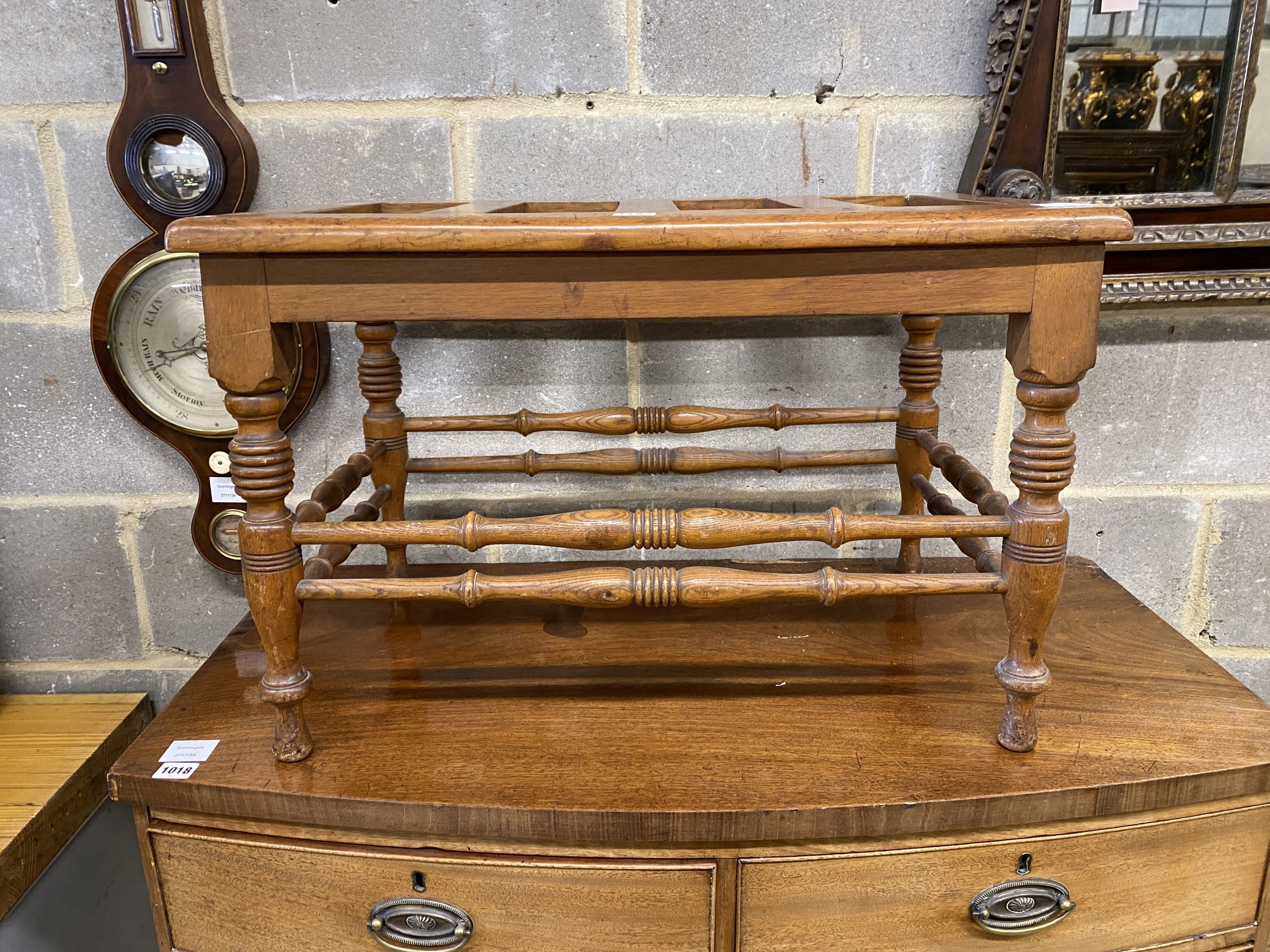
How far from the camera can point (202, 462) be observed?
1250 mm

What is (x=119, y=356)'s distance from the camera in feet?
3.93

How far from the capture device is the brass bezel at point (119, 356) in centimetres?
116

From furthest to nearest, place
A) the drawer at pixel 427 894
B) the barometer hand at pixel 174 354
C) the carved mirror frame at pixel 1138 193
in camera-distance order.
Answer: the barometer hand at pixel 174 354, the carved mirror frame at pixel 1138 193, the drawer at pixel 427 894

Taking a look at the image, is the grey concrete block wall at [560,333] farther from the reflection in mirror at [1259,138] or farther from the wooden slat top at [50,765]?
the reflection in mirror at [1259,138]

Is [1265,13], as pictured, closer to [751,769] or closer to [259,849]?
[751,769]

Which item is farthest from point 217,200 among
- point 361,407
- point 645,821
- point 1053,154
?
point 1053,154

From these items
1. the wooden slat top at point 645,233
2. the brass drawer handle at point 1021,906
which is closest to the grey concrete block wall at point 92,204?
the wooden slat top at point 645,233

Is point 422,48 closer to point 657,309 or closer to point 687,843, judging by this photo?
point 657,309

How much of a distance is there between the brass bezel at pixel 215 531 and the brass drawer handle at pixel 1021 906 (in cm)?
104

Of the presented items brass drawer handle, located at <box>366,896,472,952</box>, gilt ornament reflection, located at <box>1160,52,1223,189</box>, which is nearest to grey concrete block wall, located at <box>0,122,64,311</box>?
brass drawer handle, located at <box>366,896,472,952</box>

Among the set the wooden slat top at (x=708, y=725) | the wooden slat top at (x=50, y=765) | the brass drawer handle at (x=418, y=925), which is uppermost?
the wooden slat top at (x=708, y=725)

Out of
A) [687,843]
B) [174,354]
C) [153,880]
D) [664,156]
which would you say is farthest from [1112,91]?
[153,880]

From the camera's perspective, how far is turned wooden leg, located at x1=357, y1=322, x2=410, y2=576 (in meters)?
1.08

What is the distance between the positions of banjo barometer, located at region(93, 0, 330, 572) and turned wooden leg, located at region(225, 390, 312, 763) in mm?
325
